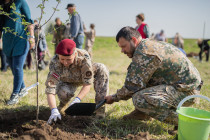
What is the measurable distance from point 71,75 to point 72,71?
3.2 inches

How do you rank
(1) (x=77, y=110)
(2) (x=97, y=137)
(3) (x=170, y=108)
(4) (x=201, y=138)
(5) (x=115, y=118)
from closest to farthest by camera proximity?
(4) (x=201, y=138)
(2) (x=97, y=137)
(3) (x=170, y=108)
(1) (x=77, y=110)
(5) (x=115, y=118)

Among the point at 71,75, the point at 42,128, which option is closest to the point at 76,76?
the point at 71,75

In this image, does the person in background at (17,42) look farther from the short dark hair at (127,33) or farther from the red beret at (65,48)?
the short dark hair at (127,33)

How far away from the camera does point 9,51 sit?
3146 mm

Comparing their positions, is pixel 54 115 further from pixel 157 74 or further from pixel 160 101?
pixel 157 74

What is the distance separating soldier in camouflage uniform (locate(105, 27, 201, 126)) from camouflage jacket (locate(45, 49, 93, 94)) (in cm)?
55

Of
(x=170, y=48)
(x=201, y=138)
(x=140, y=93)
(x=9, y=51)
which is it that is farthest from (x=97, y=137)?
(x=9, y=51)

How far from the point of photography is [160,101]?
7.32 feet

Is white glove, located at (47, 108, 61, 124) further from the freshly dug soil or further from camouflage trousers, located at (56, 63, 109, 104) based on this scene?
camouflage trousers, located at (56, 63, 109, 104)

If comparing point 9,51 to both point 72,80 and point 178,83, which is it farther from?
point 178,83

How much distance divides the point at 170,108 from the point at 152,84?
40cm

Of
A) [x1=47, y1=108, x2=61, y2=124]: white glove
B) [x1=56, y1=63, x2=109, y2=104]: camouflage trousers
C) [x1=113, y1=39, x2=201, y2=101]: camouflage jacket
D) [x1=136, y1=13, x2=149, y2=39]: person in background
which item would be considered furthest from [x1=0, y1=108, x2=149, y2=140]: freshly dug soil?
[x1=136, y1=13, x2=149, y2=39]: person in background

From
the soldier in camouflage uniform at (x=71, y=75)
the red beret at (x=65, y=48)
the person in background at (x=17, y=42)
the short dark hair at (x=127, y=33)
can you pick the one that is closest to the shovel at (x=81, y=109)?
the soldier in camouflage uniform at (x=71, y=75)

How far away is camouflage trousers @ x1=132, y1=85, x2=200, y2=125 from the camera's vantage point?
2244mm
